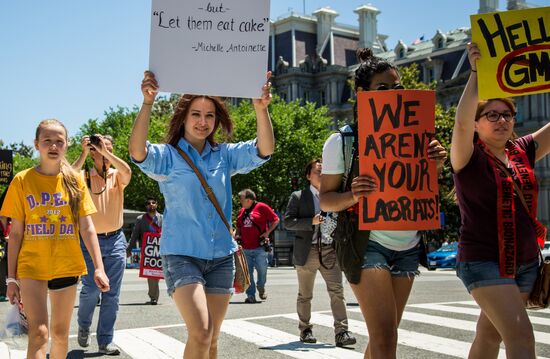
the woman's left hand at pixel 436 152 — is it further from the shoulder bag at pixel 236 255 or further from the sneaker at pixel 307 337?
the sneaker at pixel 307 337

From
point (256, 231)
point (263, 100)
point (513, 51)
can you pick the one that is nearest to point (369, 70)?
point (263, 100)

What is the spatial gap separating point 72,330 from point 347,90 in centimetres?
7644

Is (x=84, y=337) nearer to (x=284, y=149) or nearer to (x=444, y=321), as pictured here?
(x=444, y=321)

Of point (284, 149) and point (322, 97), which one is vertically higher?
point (322, 97)

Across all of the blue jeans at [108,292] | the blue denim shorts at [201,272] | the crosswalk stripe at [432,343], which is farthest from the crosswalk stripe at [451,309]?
the blue denim shorts at [201,272]

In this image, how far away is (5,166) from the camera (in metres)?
27.0

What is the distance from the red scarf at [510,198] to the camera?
15.1 ft

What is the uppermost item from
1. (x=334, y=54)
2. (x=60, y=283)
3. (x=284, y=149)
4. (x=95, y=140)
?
(x=334, y=54)

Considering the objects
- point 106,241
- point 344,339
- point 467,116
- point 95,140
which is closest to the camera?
point 467,116

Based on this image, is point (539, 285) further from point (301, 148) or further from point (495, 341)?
point (301, 148)

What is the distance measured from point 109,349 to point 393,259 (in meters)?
4.20

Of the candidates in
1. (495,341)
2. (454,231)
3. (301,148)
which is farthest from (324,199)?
(301,148)

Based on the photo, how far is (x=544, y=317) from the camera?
10922 mm

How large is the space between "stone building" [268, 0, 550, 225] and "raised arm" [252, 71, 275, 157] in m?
68.5
